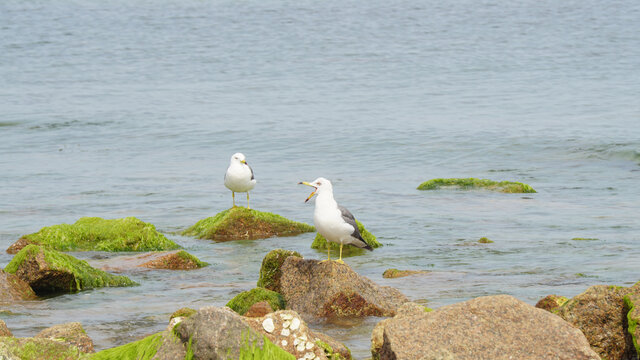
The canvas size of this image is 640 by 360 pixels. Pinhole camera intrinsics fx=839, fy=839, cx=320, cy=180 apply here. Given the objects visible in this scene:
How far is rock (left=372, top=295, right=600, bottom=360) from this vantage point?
19.7ft

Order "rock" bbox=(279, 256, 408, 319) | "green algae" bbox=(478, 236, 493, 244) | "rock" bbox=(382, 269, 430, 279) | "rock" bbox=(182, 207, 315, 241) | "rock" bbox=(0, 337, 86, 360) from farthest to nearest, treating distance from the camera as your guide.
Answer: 1. "rock" bbox=(182, 207, 315, 241)
2. "green algae" bbox=(478, 236, 493, 244)
3. "rock" bbox=(382, 269, 430, 279)
4. "rock" bbox=(279, 256, 408, 319)
5. "rock" bbox=(0, 337, 86, 360)

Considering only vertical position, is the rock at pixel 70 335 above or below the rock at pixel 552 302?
above

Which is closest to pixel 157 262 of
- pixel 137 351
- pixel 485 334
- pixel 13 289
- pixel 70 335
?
pixel 13 289

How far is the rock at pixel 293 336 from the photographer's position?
22.0ft

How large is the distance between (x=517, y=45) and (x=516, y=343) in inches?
1761

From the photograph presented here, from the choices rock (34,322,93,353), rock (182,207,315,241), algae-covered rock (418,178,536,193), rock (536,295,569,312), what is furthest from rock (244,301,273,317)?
algae-covered rock (418,178,536,193)

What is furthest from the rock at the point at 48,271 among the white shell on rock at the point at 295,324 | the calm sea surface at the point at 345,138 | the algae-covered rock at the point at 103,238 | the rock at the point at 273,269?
the white shell on rock at the point at 295,324

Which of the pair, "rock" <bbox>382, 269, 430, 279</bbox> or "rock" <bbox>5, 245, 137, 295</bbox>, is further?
"rock" <bbox>382, 269, 430, 279</bbox>

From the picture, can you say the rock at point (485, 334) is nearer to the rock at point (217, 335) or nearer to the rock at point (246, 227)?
the rock at point (217, 335)

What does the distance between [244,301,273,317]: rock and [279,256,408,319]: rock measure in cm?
66

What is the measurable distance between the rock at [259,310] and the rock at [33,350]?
6.57ft

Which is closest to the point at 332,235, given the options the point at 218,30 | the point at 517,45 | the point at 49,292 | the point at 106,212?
the point at 49,292

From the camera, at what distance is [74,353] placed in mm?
6586

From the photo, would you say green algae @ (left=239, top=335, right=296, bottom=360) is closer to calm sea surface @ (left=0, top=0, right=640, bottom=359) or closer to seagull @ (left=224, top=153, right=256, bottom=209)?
calm sea surface @ (left=0, top=0, right=640, bottom=359)
